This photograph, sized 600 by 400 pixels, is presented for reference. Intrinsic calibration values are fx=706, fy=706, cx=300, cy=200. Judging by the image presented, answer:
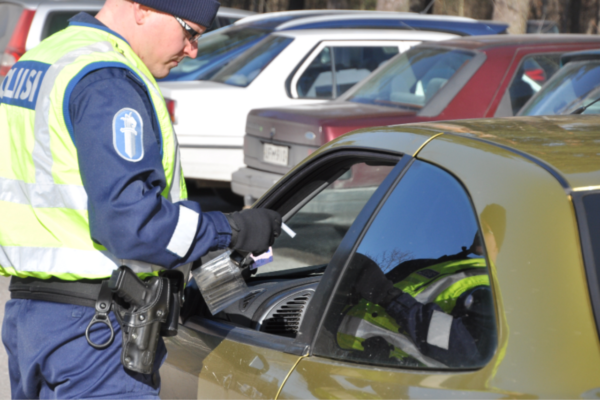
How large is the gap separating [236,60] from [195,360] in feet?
17.7

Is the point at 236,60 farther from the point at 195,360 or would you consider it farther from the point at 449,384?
the point at 449,384

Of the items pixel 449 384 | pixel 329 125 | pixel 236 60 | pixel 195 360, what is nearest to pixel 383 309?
pixel 449 384

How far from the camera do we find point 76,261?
182 cm

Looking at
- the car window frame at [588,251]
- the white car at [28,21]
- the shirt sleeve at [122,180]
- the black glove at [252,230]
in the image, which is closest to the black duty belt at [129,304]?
the shirt sleeve at [122,180]

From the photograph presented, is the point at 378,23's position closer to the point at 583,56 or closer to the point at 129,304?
the point at 583,56

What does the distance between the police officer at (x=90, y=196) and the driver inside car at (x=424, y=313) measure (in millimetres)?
353

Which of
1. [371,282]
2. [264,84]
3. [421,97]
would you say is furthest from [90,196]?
[264,84]


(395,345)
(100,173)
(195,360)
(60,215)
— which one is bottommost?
(195,360)

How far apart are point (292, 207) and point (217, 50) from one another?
Answer: 5.69m

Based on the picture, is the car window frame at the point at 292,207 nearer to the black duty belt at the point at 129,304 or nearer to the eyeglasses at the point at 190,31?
the black duty belt at the point at 129,304

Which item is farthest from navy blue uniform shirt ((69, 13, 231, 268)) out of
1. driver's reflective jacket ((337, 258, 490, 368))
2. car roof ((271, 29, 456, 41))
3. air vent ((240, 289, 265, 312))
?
car roof ((271, 29, 456, 41))

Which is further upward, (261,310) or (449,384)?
(449,384)

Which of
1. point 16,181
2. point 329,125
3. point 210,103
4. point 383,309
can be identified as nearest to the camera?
point 383,309

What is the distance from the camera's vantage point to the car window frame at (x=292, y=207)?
180 cm
